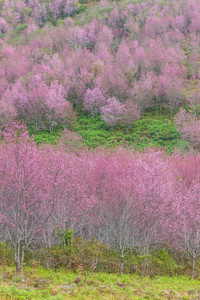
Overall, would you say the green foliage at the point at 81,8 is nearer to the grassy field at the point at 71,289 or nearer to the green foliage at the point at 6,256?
the green foliage at the point at 6,256

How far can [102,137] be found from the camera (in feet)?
128

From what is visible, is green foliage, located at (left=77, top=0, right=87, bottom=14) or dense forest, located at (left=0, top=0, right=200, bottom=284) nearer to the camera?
dense forest, located at (left=0, top=0, right=200, bottom=284)

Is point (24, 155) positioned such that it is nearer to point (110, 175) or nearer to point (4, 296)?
point (4, 296)

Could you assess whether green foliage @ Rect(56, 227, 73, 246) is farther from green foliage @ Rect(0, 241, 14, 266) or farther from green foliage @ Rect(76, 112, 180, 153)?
green foliage @ Rect(76, 112, 180, 153)

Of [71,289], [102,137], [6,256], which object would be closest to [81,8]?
[102,137]

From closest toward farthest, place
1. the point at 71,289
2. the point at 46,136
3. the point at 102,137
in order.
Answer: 1. the point at 71,289
2. the point at 102,137
3. the point at 46,136

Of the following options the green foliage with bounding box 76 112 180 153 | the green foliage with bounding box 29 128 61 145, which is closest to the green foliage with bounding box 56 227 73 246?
the green foliage with bounding box 76 112 180 153

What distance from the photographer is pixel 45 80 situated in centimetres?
5206

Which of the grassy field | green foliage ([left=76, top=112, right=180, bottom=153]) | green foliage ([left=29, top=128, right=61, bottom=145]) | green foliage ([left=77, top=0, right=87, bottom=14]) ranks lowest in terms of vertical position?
green foliage ([left=29, top=128, right=61, bottom=145])

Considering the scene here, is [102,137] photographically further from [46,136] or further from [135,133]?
[46,136]

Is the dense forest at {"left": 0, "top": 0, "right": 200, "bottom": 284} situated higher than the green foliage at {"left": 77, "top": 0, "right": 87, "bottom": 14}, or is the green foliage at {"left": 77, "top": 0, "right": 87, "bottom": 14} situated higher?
the green foliage at {"left": 77, "top": 0, "right": 87, "bottom": 14}

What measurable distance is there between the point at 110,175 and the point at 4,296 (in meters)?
11.9

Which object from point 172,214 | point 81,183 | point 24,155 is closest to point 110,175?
point 81,183

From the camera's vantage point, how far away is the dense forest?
447 inches
